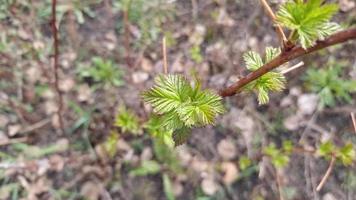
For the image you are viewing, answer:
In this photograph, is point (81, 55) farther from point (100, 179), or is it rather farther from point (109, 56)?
point (100, 179)

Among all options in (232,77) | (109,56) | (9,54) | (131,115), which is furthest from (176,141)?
(9,54)

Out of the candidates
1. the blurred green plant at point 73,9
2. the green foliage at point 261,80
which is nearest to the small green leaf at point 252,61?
the green foliage at point 261,80

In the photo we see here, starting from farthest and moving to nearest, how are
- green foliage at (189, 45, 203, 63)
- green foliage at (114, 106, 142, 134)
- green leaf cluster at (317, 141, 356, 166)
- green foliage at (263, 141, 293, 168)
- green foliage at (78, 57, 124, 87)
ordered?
1. green foliage at (189, 45, 203, 63)
2. green foliage at (78, 57, 124, 87)
3. green foliage at (263, 141, 293, 168)
4. green foliage at (114, 106, 142, 134)
5. green leaf cluster at (317, 141, 356, 166)

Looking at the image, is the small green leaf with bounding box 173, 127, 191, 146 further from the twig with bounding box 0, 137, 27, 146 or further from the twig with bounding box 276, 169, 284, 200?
the twig with bounding box 0, 137, 27, 146

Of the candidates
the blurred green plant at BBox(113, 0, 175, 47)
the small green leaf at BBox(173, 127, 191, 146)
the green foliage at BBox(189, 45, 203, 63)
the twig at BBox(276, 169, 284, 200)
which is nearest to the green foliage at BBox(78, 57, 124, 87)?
the blurred green plant at BBox(113, 0, 175, 47)

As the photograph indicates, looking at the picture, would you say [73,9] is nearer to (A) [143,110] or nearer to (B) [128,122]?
(A) [143,110]

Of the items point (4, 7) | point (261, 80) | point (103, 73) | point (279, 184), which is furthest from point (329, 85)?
point (4, 7)
